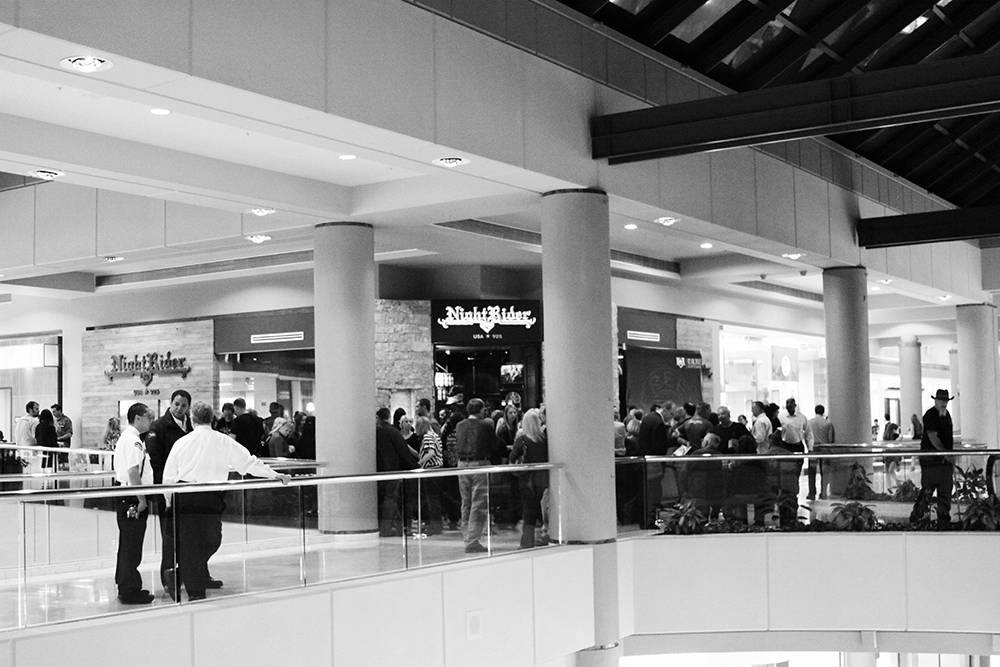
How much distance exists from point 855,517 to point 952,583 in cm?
135

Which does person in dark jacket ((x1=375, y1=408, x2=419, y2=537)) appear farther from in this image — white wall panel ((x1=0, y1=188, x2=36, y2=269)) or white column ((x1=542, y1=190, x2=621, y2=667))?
white wall panel ((x1=0, y1=188, x2=36, y2=269))

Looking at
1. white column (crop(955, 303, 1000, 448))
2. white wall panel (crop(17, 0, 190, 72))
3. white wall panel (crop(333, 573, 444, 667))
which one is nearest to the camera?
white wall panel (crop(17, 0, 190, 72))

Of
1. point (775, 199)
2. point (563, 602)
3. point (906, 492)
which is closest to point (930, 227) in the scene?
point (775, 199)

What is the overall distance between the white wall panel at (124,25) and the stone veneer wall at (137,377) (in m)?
15.5

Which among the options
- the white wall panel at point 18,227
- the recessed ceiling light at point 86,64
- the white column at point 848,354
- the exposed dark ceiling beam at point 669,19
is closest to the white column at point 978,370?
the white column at point 848,354

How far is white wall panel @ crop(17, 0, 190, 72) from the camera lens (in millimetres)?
7582

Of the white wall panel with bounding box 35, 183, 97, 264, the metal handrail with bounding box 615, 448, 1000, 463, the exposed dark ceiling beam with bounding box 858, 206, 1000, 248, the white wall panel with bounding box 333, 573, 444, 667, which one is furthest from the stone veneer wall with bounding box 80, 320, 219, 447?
the white wall panel with bounding box 333, 573, 444, 667

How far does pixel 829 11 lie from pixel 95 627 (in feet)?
38.9

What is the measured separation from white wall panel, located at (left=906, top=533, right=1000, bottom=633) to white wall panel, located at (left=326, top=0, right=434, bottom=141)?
8304mm

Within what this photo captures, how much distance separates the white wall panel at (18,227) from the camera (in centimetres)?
1786

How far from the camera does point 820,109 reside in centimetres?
1174

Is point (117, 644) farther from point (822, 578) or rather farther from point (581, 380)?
point (822, 578)

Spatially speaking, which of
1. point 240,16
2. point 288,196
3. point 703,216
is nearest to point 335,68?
point 240,16

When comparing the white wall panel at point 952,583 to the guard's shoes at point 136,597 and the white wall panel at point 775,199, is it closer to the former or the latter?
the white wall panel at point 775,199
